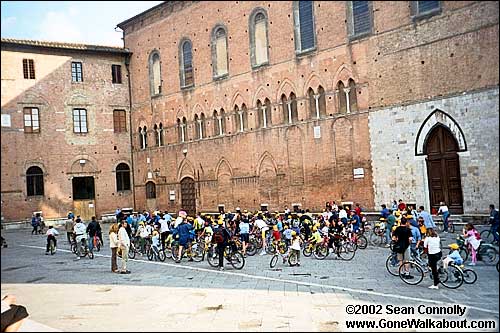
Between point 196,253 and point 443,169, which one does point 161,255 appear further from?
point 443,169

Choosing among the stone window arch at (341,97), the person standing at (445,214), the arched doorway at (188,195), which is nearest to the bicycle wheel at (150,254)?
the person standing at (445,214)

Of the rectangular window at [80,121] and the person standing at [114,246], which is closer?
the person standing at [114,246]

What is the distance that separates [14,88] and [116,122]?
6841 mm

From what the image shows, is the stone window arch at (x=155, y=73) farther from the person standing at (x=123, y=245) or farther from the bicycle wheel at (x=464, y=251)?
the bicycle wheel at (x=464, y=251)

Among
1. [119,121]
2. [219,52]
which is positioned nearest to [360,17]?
[219,52]

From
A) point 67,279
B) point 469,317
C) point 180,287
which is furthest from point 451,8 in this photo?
point 67,279

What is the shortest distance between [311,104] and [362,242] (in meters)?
8.79

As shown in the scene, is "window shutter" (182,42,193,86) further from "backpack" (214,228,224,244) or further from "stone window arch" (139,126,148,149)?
"backpack" (214,228,224,244)

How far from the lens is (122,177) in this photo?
3488cm

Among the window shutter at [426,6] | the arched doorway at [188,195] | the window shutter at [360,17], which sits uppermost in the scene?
the window shutter at [360,17]

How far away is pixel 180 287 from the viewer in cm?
1220

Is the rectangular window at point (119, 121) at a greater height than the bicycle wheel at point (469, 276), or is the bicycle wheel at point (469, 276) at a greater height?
the rectangular window at point (119, 121)

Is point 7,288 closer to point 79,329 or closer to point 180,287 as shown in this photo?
point 79,329

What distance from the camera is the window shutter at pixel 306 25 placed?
23.1 meters
